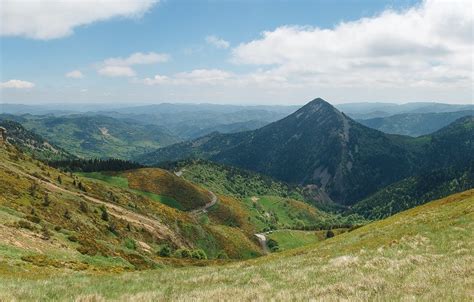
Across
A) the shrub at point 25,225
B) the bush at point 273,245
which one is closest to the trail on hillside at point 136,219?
the shrub at point 25,225

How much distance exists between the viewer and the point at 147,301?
13977 millimetres

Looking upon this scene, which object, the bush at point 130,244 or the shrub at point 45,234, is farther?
the bush at point 130,244

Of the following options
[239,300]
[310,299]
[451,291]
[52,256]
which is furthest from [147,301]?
[52,256]

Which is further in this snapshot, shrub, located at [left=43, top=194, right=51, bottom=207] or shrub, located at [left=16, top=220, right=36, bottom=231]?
shrub, located at [left=43, top=194, right=51, bottom=207]

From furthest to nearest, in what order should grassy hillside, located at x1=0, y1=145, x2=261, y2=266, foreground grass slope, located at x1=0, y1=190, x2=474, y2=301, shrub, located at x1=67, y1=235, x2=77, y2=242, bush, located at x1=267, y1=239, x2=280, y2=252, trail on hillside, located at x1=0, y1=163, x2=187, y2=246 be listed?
bush, located at x1=267, y1=239, x2=280, y2=252, trail on hillside, located at x1=0, y1=163, x2=187, y2=246, shrub, located at x1=67, y1=235, x2=77, y2=242, grassy hillside, located at x1=0, y1=145, x2=261, y2=266, foreground grass slope, located at x1=0, y1=190, x2=474, y2=301

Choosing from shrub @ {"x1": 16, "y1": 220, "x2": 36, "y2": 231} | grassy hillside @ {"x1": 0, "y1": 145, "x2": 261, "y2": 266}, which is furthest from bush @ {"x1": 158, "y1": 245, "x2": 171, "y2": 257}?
shrub @ {"x1": 16, "y1": 220, "x2": 36, "y2": 231}

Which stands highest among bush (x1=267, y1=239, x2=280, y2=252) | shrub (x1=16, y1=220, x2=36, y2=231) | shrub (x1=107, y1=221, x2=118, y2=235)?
shrub (x1=16, y1=220, x2=36, y2=231)

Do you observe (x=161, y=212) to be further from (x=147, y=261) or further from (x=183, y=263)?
(x=147, y=261)

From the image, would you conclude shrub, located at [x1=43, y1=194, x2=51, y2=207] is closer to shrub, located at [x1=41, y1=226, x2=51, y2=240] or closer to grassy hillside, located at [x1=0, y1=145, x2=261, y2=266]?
grassy hillside, located at [x1=0, y1=145, x2=261, y2=266]

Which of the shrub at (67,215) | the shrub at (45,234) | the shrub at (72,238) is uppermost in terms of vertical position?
the shrub at (45,234)

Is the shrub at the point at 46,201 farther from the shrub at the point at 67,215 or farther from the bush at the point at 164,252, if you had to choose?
the bush at the point at 164,252

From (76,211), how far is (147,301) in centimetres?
6780

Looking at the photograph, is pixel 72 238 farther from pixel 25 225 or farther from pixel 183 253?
pixel 183 253

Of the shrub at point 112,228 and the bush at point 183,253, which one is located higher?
the shrub at point 112,228
